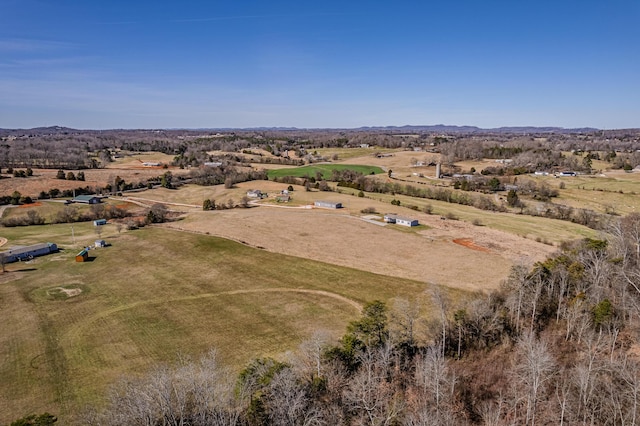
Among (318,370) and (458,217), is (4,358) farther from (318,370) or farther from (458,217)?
(458,217)

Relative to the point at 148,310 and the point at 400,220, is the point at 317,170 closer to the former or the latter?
the point at 400,220

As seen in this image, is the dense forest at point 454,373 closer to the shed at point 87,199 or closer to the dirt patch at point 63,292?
the dirt patch at point 63,292

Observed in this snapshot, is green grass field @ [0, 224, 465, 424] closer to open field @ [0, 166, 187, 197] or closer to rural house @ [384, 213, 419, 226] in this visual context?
rural house @ [384, 213, 419, 226]

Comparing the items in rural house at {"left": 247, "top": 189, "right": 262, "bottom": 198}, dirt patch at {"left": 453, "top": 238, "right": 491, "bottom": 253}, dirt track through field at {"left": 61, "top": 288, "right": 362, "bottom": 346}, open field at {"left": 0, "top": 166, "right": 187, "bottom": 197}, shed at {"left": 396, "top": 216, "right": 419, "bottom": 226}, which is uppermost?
open field at {"left": 0, "top": 166, "right": 187, "bottom": 197}

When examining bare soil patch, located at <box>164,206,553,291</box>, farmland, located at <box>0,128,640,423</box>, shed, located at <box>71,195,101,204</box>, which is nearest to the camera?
farmland, located at <box>0,128,640,423</box>

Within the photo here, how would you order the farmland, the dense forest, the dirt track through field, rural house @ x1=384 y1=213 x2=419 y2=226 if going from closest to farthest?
the dense forest
the farmland
the dirt track through field
rural house @ x1=384 y1=213 x2=419 y2=226

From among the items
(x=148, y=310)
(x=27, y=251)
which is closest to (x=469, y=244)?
(x=148, y=310)

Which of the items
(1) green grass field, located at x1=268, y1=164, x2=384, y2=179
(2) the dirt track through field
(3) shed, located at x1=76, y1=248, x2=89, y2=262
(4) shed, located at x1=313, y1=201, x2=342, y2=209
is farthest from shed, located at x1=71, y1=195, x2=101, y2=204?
(2) the dirt track through field

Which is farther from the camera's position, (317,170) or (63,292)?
(317,170)
